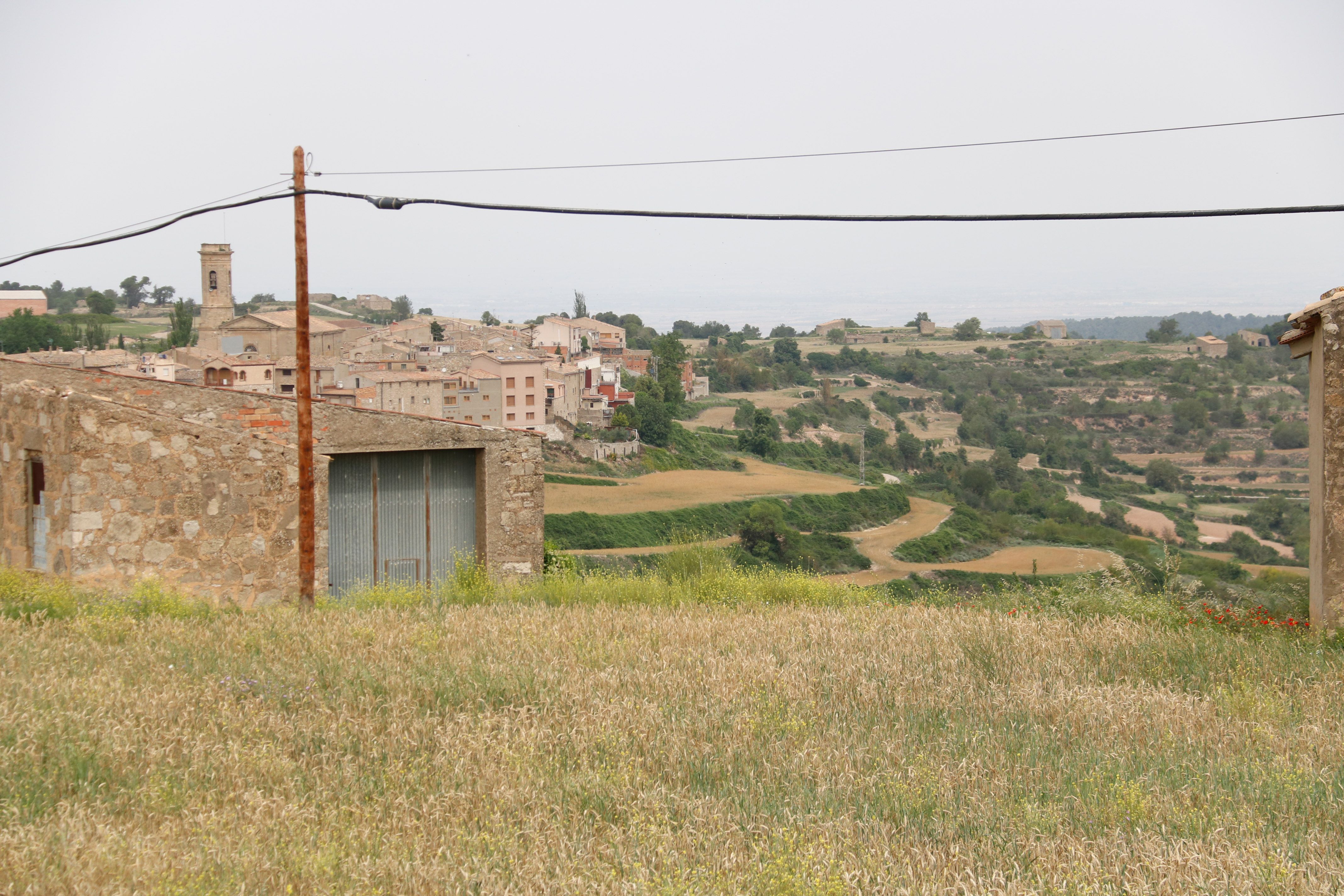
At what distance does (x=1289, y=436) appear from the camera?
8312 centimetres

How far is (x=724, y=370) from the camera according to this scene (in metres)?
131

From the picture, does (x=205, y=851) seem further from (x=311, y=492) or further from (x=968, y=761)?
(x=311, y=492)

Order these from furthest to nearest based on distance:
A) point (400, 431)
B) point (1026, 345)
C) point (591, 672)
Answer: point (1026, 345)
point (400, 431)
point (591, 672)

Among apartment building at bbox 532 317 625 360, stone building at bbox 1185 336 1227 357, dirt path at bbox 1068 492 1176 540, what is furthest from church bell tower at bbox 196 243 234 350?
stone building at bbox 1185 336 1227 357

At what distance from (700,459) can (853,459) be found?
16.6m

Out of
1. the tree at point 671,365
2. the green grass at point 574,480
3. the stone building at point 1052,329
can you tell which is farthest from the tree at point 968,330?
the green grass at point 574,480

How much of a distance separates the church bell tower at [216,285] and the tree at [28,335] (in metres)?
13.6

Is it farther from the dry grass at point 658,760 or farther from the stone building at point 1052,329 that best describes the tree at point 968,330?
the dry grass at point 658,760

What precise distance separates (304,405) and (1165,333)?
5900 inches

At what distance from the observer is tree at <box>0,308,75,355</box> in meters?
67.9

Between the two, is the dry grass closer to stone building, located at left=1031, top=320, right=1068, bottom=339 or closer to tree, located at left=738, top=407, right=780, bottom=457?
tree, located at left=738, top=407, right=780, bottom=457

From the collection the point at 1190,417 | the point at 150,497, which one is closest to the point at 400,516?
the point at 150,497

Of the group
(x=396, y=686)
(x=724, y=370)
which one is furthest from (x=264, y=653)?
(x=724, y=370)

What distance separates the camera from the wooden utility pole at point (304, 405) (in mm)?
10430
